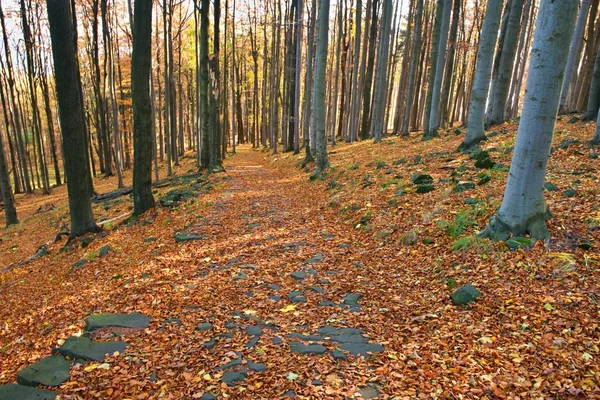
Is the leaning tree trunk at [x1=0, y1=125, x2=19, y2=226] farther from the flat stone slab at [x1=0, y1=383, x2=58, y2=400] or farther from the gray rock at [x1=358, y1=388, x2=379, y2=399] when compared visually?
the gray rock at [x1=358, y1=388, x2=379, y2=399]

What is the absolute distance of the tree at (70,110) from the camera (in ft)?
25.9

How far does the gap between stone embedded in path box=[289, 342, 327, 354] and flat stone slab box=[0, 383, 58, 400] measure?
2.12 m

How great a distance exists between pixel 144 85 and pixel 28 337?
683cm

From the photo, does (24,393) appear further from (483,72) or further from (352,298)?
(483,72)

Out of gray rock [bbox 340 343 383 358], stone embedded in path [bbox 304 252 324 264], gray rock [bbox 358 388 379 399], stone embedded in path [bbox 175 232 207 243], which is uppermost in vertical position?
gray rock [bbox 358 388 379 399]

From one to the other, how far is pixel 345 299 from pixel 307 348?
1.27 metres

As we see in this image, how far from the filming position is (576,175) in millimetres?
6758

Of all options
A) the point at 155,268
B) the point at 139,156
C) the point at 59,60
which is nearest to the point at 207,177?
the point at 139,156

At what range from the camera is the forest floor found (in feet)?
10.0

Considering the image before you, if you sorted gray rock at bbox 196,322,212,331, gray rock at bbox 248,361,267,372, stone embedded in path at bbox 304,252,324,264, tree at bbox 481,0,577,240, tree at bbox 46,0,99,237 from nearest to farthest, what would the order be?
gray rock at bbox 248,361,267,372, gray rock at bbox 196,322,212,331, tree at bbox 481,0,577,240, stone embedded in path at bbox 304,252,324,264, tree at bbox 46,0,99,237

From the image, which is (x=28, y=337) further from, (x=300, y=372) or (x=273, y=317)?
(x=300, y=372)

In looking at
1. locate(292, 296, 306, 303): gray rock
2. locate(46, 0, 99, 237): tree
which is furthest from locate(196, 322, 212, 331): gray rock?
locate(46, 0, 99, 237): tree

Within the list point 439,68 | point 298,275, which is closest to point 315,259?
point 298,275

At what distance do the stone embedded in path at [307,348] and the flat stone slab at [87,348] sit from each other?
1804 millimetres
